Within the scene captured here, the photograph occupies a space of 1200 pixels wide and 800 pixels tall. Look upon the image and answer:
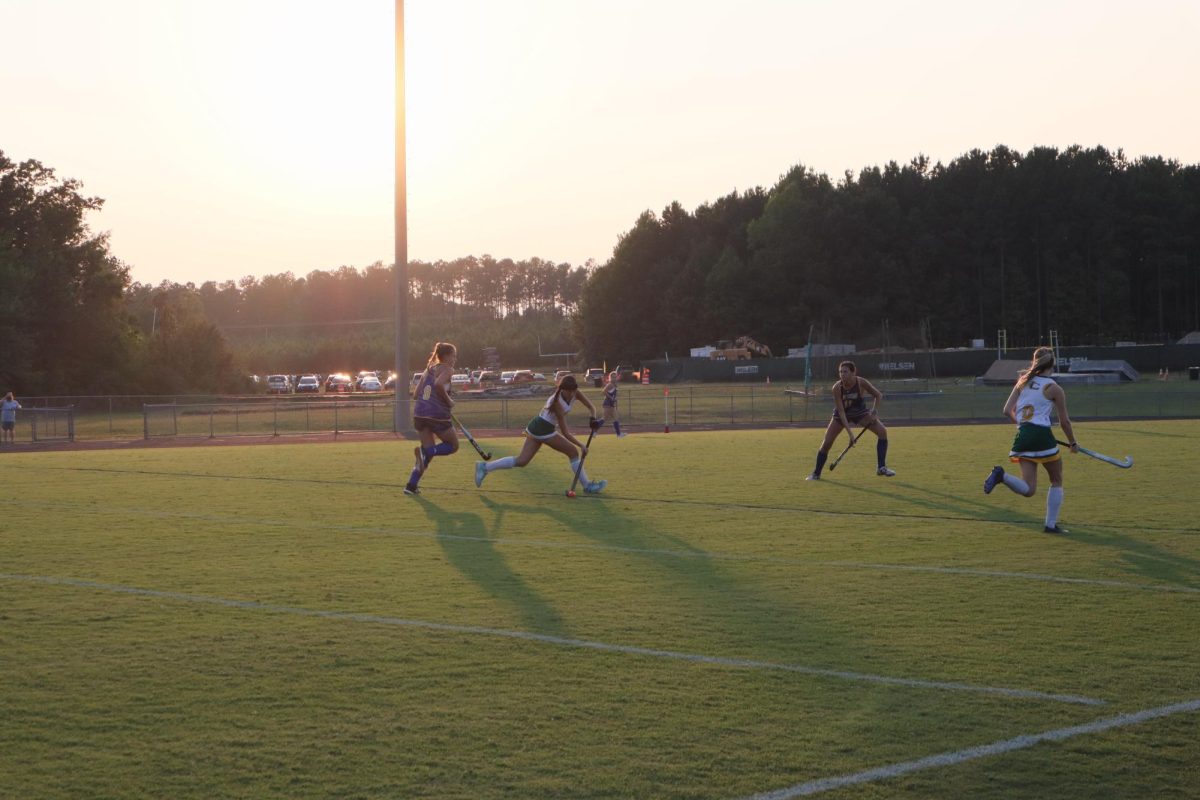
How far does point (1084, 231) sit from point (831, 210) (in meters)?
24.0

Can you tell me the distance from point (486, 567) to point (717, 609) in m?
2.71

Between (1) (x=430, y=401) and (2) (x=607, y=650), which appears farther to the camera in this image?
(1) (x=430, y=401)

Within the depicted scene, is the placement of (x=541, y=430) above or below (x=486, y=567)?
above

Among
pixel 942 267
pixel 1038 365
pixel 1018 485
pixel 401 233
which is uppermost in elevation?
pixel 942 267

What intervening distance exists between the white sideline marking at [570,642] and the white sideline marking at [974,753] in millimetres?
313

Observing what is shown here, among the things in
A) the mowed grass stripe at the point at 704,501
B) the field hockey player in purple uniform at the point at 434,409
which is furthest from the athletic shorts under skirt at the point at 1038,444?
the field hockey player in purple uniform at the point at 434,409

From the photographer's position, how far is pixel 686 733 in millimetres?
5871

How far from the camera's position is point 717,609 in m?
8.86

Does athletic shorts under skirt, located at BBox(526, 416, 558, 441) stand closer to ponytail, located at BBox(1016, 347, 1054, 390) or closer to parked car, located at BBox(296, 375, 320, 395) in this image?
ponytail, located at BBox(1016, 347, 1054, 390)

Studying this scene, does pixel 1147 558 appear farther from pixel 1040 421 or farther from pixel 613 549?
pixel 613 549

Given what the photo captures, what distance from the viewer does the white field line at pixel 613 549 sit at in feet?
32.2

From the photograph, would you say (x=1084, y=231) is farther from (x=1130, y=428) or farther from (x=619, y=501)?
(x=619, y=501)

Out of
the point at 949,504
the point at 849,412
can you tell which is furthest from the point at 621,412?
the point at 949,504

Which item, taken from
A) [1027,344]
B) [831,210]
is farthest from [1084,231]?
[831,210]
